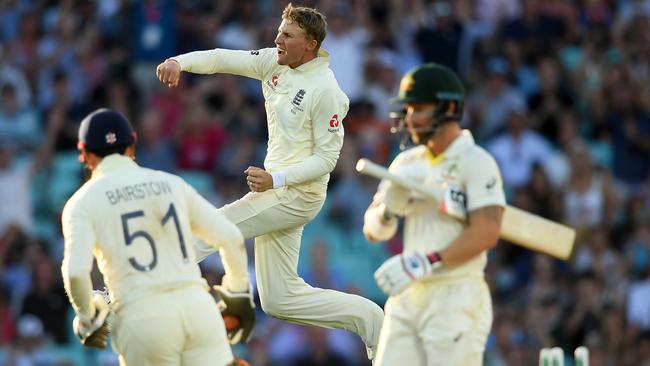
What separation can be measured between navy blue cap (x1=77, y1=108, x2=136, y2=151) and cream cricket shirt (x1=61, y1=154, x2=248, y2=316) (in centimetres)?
15

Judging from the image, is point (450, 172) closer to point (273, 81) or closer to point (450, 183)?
→ point (450, 183)

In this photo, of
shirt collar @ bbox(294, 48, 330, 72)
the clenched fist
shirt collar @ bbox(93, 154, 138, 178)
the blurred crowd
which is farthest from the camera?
the blurred crowd

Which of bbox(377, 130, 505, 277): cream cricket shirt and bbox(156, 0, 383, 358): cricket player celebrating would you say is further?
bbox(156, 0, 383, 358): cricket player celebrating

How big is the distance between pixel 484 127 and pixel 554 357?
27.9 ft

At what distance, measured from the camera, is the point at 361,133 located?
17.0 metres

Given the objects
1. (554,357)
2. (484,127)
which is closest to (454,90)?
(554,357)

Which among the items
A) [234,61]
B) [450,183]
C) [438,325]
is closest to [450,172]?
[450,183]

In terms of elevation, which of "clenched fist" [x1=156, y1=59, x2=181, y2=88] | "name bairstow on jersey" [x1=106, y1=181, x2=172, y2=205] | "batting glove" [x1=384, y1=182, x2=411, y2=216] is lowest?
"batting glove" [x1=384, y1=182, x2=411, y2=216]

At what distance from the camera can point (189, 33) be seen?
1817 centimetres

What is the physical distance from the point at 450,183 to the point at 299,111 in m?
2.14

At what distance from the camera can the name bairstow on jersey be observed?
8961 mm

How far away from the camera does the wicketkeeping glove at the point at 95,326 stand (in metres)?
9.19

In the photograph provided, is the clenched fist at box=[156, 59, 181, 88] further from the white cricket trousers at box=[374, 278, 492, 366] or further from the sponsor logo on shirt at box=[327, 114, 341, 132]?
the white cricket trousers at box=[374, 278, 492, 366]

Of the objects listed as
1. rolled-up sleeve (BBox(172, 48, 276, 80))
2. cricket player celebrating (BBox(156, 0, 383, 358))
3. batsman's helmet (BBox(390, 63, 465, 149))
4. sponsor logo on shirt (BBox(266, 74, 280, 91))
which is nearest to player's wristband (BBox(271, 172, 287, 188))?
cricket player celebrating (BBox(156, 0, 383, 358))
